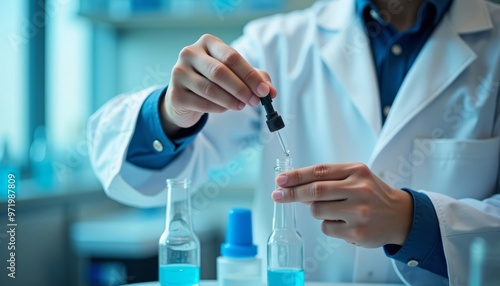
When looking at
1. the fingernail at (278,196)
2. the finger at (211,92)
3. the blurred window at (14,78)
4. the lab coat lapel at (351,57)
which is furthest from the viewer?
the blurred window at (14,78)

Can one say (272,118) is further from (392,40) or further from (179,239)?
(392,40)

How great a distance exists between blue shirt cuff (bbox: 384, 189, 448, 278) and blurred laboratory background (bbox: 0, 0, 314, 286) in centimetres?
138

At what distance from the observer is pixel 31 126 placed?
2588 millimetres

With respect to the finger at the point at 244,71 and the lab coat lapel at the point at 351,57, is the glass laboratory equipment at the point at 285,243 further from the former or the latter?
the lab coat lapel at the point at 351,57

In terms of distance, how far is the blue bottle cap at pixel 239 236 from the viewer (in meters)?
1.01

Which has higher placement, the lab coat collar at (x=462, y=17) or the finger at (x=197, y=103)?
the lab coat collar at (x=462, y=17)

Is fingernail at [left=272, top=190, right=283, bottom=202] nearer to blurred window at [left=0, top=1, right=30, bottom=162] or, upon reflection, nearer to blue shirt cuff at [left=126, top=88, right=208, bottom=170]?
blue shirt cuff at [left=126, top=88, right=208, bottom=170]

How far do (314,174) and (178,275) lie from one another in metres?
0.29

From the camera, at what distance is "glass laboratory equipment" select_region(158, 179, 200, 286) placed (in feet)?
3.22

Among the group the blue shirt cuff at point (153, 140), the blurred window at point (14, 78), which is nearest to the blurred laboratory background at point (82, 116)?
the blurred window at point (14, 78)

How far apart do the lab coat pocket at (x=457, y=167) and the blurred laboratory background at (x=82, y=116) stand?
1360mm

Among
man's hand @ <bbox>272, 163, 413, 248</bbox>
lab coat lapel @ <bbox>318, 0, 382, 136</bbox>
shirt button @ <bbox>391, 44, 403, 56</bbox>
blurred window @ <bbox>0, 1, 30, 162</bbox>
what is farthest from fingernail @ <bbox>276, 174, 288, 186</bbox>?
blurred window @ <bbox>0, 1, 30, 162</bbox>

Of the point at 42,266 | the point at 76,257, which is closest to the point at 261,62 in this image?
the point at 42,266

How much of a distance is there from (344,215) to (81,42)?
7.89 ft
